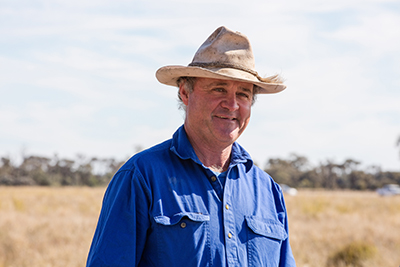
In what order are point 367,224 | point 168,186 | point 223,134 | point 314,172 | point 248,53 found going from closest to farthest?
point 168,186 < point 223,134 < point 248,53 < point 367,224 < point 314,172

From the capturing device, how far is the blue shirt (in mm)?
2178

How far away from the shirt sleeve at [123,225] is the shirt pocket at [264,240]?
2.00 ft

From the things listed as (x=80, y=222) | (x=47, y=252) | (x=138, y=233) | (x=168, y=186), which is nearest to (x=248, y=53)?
(x=168, y=186)

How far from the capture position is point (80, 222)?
12250 mm

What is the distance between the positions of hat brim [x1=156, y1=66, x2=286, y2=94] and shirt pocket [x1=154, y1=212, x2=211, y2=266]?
784mm

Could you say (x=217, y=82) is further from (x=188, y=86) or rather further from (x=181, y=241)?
(x=181, y=241)

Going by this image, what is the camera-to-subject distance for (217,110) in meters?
2.53

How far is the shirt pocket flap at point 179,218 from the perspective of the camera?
2.20 m

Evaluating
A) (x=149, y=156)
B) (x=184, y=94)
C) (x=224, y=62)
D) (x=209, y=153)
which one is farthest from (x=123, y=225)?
(x=224, y=62)

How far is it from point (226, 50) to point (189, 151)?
0.66 meters

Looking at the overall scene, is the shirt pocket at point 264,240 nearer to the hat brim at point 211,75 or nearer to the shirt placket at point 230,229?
the shirt placket at point 230,229

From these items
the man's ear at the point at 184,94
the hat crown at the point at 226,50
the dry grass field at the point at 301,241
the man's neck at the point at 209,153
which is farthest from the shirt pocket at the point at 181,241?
the dry grass field at the point at 301,241

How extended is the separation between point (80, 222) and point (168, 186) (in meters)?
10.6

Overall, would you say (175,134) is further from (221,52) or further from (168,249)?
(168,249)
